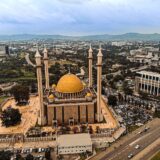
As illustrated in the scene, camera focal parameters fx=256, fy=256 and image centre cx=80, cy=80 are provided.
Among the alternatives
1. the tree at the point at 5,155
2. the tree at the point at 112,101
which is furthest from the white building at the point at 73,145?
the tree at the point at 112,101

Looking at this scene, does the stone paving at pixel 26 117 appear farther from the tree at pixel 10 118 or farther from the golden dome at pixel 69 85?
the golden dome at pixel 69 85

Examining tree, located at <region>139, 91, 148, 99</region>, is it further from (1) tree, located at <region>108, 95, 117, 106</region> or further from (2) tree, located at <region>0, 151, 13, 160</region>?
(2) tree, located at <region>0, 151, 13, 160</region>

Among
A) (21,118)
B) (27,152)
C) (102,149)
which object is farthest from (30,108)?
(102,149)

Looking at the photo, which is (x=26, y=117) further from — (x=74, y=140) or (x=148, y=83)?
(x=148, y=83)

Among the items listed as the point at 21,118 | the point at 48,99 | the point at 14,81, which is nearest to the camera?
the point at 48,99

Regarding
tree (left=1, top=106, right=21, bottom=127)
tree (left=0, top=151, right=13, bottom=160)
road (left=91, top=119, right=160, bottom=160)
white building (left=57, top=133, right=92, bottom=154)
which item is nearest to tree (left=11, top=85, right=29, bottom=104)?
tree (left=1, top=106, right=21, bottom=127)

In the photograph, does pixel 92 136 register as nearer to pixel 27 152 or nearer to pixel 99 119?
pixel 99 119

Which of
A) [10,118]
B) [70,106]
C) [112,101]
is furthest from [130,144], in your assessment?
[10,118]
